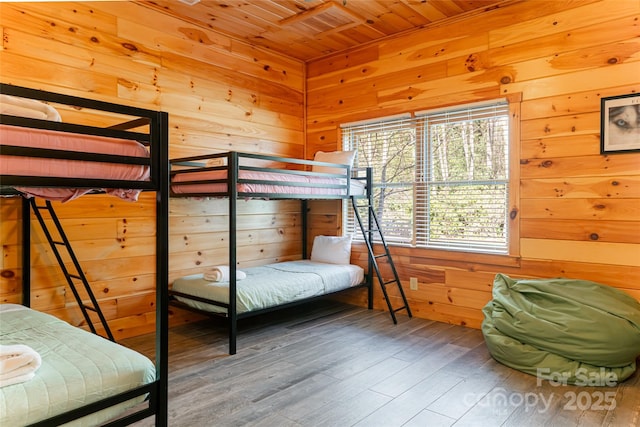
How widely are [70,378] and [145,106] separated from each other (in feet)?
8.24

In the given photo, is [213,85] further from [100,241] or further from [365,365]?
[365,365]

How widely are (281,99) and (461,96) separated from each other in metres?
1.92

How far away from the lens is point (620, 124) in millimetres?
2869

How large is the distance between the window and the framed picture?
2.22 feet

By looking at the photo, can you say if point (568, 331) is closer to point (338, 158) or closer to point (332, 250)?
point (332, 250)

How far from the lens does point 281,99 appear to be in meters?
4.59

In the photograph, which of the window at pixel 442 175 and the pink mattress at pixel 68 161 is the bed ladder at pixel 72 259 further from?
the window at pixel 442 175

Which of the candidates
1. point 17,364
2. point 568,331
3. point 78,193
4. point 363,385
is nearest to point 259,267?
point 363,385

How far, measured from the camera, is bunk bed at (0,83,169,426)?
1.37 m

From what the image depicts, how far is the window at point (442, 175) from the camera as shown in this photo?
3.49 meters

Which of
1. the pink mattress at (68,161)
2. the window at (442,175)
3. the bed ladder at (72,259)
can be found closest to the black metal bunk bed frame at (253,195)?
the window at (442,175)

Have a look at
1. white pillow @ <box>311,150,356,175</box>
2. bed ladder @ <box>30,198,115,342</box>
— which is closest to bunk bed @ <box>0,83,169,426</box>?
bed ladder @ <box>30,198,115,342</box>

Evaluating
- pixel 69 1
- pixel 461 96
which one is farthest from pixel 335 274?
pixel 69 1

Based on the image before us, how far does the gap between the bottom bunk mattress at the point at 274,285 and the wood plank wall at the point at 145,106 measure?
0.36 m
